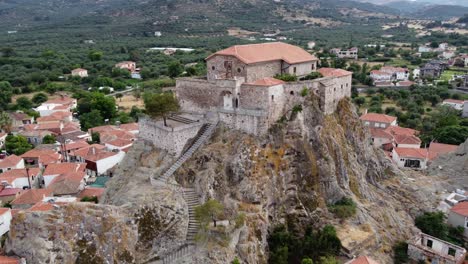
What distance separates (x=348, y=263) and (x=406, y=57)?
121 m

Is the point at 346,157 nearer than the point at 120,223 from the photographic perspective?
No

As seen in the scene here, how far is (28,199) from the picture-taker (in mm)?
45719

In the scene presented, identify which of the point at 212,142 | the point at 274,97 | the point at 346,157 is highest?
the point at 274,97

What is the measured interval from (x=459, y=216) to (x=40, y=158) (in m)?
52.9

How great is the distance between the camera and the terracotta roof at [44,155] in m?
60.1

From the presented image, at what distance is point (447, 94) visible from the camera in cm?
10062

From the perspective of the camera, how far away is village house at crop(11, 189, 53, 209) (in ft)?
149

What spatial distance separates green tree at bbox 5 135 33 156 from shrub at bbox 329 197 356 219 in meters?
49.7

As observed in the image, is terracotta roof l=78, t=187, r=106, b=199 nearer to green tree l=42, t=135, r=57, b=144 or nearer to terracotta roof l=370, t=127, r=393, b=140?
green tree l=42, t=135, r=57, b=144

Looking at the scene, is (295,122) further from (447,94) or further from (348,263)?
(447,94)

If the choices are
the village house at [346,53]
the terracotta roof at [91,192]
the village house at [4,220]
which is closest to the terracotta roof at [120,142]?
the terracotta roof at [91,192]

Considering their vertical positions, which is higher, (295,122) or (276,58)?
(276,58)

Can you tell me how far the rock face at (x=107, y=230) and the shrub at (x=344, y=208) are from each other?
46.2 ft

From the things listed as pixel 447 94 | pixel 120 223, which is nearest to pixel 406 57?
pixel 447 94
